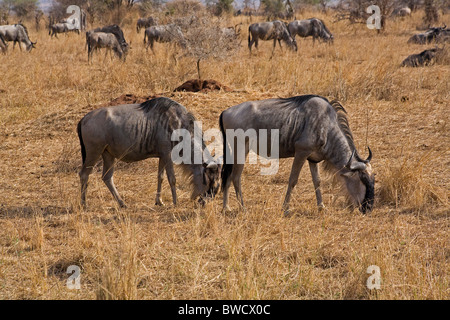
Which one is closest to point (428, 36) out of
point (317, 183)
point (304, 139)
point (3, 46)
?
point (317, 183)

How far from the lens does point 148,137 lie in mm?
5602

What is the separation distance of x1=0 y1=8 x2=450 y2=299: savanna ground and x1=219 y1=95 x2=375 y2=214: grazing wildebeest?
0.79 feet

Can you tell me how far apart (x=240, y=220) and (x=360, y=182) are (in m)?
1.17

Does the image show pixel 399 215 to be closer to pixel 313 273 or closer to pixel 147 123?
pixel 313 273

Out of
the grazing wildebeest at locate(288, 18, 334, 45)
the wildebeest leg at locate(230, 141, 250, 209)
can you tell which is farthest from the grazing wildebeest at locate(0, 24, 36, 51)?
the wildebeest leg at locate(230, 141, 250, 209)

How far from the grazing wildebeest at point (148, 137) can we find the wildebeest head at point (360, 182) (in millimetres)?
1296

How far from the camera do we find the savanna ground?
379 cm

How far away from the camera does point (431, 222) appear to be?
4.94 m

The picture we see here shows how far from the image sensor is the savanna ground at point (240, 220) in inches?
149

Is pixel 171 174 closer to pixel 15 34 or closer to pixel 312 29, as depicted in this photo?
pixel 312 29

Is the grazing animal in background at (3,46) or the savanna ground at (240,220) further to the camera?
the grazing animal in background at (3,46)

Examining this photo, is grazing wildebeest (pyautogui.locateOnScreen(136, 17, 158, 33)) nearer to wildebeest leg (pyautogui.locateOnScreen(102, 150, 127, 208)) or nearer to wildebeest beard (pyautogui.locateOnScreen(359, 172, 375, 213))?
wildebeest leg (pyautogui.locateOnScreen(102, 150, 127, 208))

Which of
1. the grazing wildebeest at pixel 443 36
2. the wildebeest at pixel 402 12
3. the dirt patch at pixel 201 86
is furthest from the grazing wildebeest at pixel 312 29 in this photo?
the dirt patch at pixel 201 86

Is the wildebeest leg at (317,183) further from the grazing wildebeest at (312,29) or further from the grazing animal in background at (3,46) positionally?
the grazing animal in background at (3,46)
